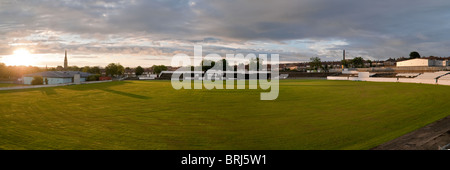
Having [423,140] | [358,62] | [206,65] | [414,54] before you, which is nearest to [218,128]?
[423,140]

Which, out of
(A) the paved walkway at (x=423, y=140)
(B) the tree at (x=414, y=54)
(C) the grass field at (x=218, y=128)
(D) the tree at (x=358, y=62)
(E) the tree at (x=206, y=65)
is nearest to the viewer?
(A) the paved walkway at (x=423, y=140)

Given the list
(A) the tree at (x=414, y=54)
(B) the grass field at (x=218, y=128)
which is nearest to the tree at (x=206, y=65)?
(B) the grass field at (x=218, y=128)

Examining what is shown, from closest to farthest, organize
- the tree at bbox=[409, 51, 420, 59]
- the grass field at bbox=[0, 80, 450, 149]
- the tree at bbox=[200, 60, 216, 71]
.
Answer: the grass field at bbox=[0, 80, 450, 149], the tree at bbox=[200, 60, 216, 71], the tree at bbox=[409, 51, 420, 59]

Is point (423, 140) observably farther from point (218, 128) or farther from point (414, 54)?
point (414, 54)

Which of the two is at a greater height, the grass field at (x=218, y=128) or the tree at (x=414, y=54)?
the tree at (x=414, y=54)

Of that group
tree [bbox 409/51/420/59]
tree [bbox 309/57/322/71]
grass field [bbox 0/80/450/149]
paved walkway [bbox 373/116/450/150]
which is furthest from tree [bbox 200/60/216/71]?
tree [bbox 409/51/420/59]

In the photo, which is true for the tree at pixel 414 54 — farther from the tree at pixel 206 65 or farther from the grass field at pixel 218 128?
the grass field at pixel 218 128

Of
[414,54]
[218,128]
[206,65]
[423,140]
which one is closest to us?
[423,140]

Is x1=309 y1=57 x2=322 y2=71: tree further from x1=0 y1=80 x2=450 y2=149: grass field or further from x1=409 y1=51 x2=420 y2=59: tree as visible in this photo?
x1=0 y1=80 x2=450 y2=149: grass field

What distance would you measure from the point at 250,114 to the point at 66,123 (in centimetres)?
1049
